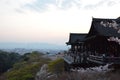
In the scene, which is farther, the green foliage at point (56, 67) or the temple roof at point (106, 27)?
the green foliage at point (56, 67)

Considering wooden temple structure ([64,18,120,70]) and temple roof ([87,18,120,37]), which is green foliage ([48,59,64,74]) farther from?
temple roof ([87,18,120,37])

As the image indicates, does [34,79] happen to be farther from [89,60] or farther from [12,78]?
[89,60]

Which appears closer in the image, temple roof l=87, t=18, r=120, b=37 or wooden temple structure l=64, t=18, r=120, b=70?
wooden temple structure l=64, t=18, r=120, b=70

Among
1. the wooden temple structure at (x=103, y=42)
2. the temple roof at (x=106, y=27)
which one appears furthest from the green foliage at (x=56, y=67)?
the temple roof at (x=106, y=27)

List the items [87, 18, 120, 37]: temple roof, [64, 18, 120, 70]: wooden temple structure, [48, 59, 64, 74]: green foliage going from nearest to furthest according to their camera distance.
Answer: [64, 18, 120, 70]: wooden temple structure → [87, 18, 120, 37]: temple roof → [48, 59, 64, 74]: green foliage

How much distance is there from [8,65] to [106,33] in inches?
2363

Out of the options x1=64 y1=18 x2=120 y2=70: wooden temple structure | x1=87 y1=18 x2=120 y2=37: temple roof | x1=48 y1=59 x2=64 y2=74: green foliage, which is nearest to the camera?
x1=64 y1=18 x2=120 y2=70: wooden temple structure

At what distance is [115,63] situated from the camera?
85.2 feet

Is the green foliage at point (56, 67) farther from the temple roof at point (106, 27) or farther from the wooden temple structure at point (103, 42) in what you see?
the temple roof at point (106, 27)

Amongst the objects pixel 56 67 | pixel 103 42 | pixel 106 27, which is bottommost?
pixel 56 67

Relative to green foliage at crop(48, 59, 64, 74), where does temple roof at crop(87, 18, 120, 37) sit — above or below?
above

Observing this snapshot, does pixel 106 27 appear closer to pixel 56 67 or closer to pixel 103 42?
pixel 103 42

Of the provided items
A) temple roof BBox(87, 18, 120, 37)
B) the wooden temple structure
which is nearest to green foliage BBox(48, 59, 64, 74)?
the wooden temple structure

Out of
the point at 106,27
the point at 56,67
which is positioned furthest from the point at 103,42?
the point at 56,67
